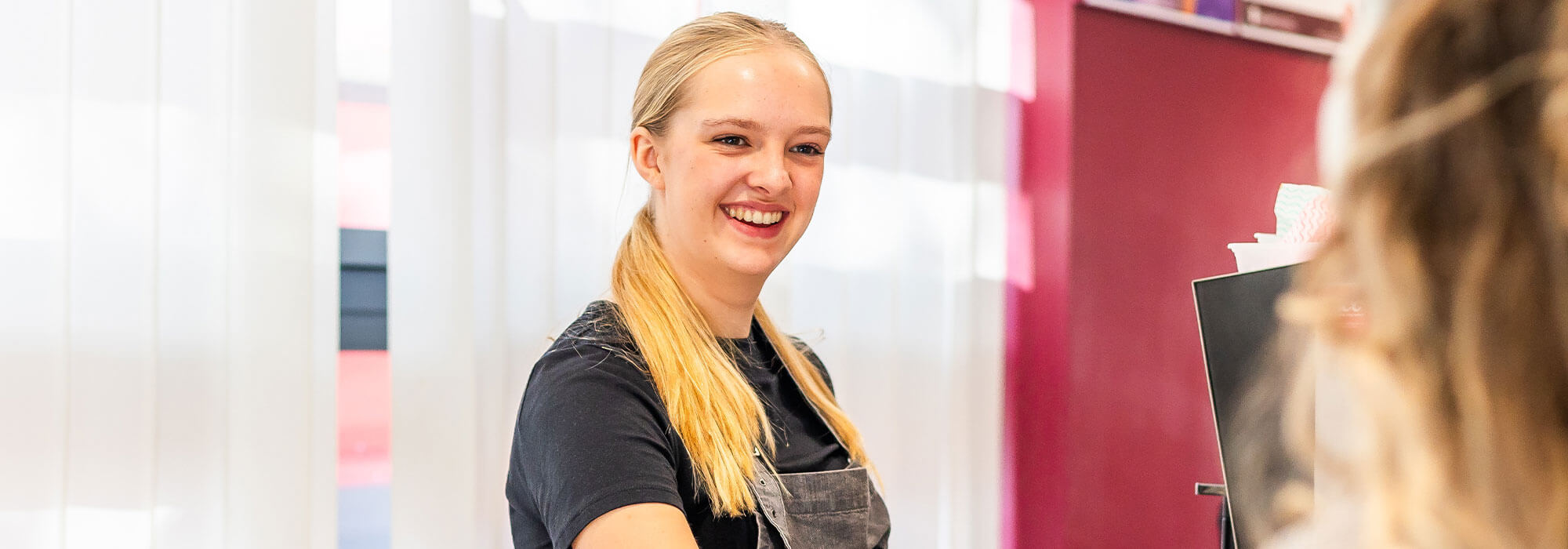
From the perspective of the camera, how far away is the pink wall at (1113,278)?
9.57 feet

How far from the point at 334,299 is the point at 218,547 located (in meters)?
0.43

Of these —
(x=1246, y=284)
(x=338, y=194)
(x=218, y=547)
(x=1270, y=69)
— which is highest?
(x=1270, y=69)

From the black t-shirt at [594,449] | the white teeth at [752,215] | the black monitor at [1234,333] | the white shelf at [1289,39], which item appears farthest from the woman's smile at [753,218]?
the white shelf at [1289,39]

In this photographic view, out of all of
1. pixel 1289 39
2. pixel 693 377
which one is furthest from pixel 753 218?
pixel 1289 39

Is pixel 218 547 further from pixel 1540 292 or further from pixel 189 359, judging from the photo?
pixel 1540 292

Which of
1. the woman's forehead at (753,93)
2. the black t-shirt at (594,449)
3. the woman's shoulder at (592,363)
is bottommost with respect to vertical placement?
the black t-shirt at (594,449)

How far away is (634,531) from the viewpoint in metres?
1.15

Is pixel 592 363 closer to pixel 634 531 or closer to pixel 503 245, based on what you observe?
pixel 634 531

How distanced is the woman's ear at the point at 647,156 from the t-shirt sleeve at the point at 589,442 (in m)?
0.32

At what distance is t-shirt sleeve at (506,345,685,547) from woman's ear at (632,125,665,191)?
1.06 ft

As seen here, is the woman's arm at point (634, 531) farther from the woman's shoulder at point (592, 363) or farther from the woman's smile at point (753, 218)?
the woman's smile at point (753, 218)

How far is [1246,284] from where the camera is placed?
1.32m

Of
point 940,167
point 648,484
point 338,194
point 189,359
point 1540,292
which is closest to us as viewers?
point 1540,292

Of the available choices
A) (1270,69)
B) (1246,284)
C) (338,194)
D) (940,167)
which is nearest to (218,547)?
(338,194)
